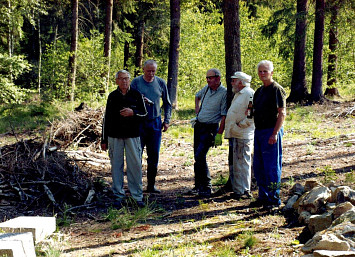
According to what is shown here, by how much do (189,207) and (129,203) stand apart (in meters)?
0.96

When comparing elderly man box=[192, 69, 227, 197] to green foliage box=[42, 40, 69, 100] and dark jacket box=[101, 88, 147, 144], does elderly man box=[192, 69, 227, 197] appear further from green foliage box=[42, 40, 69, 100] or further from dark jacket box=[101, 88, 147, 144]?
green foliage box=[42, 40, 69, 100]

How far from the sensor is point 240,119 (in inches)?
253

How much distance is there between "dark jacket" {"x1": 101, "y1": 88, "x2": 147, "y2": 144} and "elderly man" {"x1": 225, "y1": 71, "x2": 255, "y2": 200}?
1.40 meters

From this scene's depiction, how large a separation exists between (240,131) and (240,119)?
190 millimetres

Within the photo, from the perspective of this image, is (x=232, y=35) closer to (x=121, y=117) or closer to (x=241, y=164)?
(x=241, y=164)

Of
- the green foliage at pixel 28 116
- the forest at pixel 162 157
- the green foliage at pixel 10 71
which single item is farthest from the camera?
the green foliage at pixel 28 116

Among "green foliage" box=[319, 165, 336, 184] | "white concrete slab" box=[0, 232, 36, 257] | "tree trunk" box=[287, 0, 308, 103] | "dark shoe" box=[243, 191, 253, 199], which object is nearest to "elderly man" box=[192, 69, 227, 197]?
"dark shoe" box=[243, 191, 253, 199]

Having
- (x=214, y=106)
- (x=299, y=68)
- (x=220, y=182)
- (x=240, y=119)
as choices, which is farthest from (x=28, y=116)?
(x=240, y=119)

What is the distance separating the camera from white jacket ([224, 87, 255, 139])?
20.9 ft

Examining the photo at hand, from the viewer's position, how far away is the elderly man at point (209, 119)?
6902 millimetres

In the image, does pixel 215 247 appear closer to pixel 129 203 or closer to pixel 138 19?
pixel 129 203

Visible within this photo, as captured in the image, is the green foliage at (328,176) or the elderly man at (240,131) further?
the green foliage at (328,176)

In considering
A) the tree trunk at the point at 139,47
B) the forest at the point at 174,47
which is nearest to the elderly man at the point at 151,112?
the forest at the point at 174,47

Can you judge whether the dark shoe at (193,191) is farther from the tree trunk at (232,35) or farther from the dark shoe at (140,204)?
the tree trunk at (232,35)
